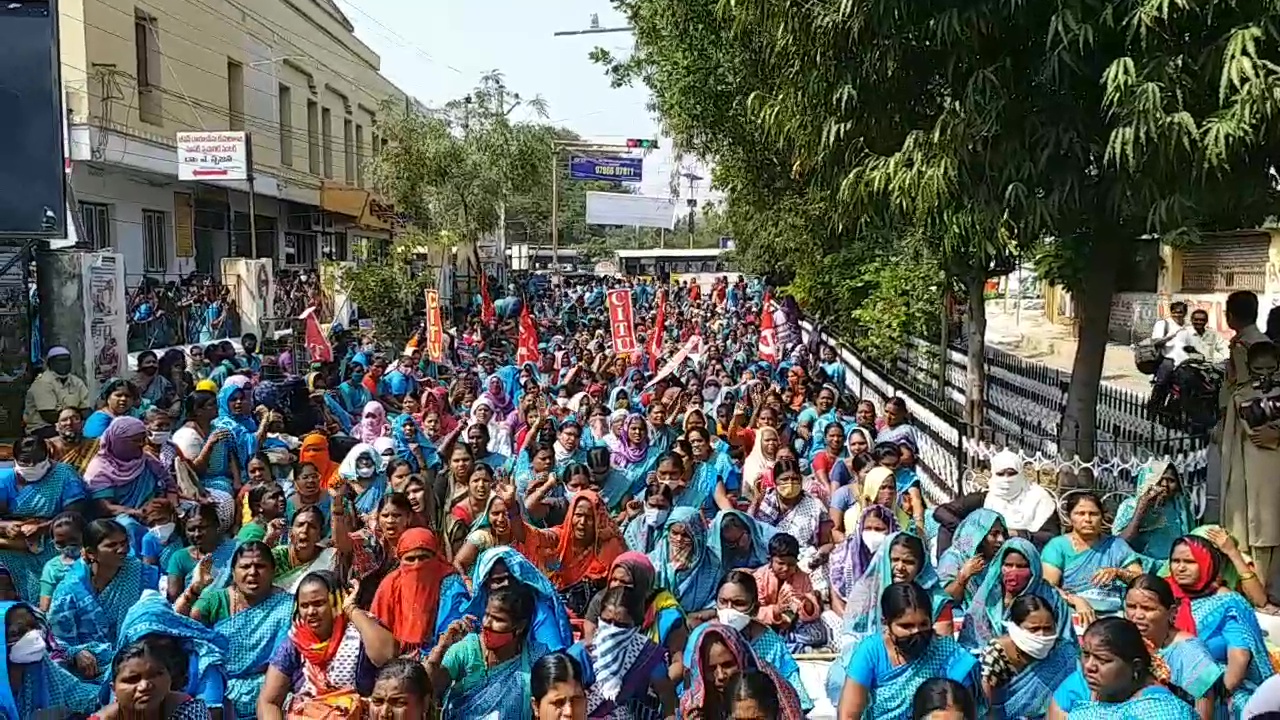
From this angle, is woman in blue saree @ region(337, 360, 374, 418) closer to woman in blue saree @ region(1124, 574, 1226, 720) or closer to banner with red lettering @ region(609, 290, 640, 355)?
banner with red lettering @ region(609, 290, 640, 355)

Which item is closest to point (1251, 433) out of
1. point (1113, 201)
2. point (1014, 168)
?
point (1113, 201)

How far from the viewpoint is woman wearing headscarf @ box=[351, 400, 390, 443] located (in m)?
8.77

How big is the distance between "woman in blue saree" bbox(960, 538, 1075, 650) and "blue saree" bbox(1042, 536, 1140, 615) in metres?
0.54

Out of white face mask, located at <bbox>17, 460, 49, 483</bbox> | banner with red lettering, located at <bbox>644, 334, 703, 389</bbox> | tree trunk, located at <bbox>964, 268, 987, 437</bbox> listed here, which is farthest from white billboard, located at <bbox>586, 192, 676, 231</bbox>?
white face mask, located at <bbox>17, 460, 49, 483</bbox>

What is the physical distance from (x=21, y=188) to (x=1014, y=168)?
892 centimetres

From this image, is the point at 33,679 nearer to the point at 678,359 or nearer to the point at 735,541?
the point at 735,541

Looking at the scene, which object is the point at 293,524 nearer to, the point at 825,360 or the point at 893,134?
the point at 893,134

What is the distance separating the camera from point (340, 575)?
492 cm

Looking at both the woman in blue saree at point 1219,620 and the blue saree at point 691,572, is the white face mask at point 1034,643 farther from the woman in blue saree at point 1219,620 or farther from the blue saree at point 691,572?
the blue saree at point 691,572

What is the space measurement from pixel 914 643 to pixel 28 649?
9.57ft

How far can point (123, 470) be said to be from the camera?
640 cm

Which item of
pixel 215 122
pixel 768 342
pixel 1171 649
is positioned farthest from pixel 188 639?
pixel 215 122

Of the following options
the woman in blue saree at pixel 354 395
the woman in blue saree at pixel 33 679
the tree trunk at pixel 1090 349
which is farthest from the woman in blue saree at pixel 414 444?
the tree trunk at pixel 1090 349

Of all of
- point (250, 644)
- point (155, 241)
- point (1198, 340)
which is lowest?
point (250, 644)
